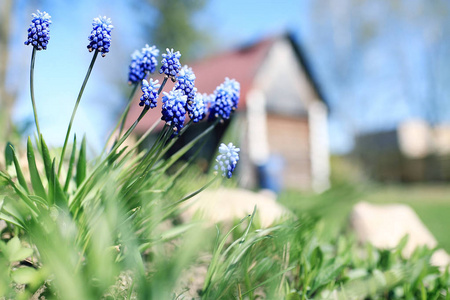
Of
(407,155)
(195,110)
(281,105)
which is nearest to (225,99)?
(195,110)

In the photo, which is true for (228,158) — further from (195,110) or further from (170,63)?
(170,63)

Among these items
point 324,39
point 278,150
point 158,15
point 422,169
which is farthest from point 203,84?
point 422,169

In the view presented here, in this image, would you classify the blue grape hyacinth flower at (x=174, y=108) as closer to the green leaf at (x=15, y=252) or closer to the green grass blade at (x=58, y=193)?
the green grass blade at (x=58, y=193)

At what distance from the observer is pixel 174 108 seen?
3.37 ft

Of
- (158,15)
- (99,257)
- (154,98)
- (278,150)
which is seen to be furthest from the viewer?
(158,15)

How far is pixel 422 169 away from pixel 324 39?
7627 millimetres

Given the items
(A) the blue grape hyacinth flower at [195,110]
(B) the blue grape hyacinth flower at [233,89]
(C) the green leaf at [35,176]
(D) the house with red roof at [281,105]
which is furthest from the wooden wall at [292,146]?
(C) the green leaf at [35,176]

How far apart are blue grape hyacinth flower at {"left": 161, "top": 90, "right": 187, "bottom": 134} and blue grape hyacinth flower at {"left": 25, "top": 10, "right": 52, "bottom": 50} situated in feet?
1.18

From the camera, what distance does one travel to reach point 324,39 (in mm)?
19531

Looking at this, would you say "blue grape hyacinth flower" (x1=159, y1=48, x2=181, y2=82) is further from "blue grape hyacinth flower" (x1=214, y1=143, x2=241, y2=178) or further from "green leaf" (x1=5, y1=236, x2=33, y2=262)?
"green leaf" (x1=5, y1=236, x2=33, y2=262)

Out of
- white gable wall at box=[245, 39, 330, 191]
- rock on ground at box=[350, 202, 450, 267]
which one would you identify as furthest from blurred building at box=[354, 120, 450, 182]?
rock on ground at box=[350, 202, 450, 267]

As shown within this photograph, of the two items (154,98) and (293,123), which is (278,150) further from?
(154,98)

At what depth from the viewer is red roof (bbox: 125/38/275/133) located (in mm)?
10336

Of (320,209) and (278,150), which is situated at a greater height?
(278,150)
